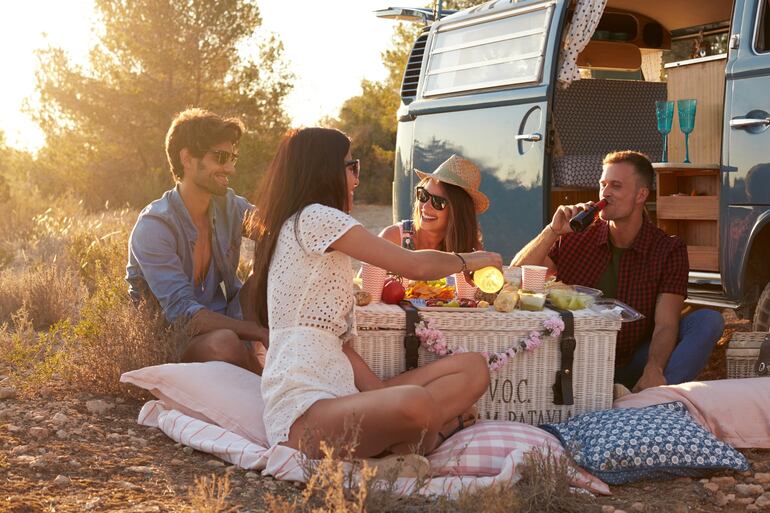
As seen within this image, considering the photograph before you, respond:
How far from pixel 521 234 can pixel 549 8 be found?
4.28 feet

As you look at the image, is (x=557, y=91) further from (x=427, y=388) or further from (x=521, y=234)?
(x=427, y=388)

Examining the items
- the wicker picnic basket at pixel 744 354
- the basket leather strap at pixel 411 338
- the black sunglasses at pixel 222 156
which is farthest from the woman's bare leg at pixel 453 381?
the black sunglasses at pixel 222 156

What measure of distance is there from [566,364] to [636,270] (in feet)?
3.20

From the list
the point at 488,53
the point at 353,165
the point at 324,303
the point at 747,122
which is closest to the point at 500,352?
the point at 324,303

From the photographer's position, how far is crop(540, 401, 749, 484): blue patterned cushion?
3744mm

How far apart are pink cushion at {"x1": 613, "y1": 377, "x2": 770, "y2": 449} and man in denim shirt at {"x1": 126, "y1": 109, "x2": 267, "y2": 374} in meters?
1.77

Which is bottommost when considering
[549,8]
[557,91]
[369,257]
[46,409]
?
[46,409]

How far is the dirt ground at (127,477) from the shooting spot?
3367mm

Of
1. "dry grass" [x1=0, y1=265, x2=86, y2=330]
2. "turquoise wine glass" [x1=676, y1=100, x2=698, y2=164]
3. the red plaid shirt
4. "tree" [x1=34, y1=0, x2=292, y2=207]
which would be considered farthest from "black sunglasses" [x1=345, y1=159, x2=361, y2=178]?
"tree" [x1=34, y1=0, x2=292, y2=207]

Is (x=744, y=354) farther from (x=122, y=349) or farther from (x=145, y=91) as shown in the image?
(x=145, y=91)

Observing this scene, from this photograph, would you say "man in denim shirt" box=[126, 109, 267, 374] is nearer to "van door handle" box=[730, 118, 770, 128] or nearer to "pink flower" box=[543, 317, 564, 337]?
"pink flower" box=[543, 317, 564, 337]

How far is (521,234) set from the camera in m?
6.36

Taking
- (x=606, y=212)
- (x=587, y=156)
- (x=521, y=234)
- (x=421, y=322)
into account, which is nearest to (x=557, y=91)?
(x=587, y=156)

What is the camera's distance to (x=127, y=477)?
12.0 ft
